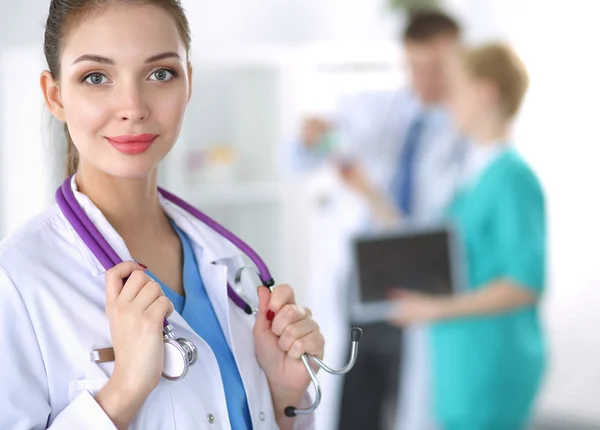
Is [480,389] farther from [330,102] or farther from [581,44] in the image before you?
[581,44]

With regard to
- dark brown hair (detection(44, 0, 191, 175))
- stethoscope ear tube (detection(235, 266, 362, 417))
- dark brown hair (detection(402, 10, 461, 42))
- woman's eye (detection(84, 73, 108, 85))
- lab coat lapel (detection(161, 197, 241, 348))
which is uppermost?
dark brown hair (detection(402, 10, 461, 42))

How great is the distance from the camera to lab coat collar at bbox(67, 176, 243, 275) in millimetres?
975

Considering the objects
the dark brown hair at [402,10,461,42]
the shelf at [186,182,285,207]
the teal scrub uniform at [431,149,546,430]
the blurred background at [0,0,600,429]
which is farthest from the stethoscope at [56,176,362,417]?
the dark brown hair at [402,10,461,42]

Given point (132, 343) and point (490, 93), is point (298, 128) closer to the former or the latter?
point (490, 93)

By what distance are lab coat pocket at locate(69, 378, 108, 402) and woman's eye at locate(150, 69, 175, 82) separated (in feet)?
1.18

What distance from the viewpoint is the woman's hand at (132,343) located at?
2.94ft

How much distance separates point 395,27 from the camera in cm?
458

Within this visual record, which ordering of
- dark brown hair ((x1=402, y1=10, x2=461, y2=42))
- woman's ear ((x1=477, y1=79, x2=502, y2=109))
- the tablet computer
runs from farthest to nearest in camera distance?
dark brown hair ((x1=402, y1=10, x2=461, y2=42)), the tablet computer, woman's ear ((x1=477, y1=79, x2=502, y2=109))

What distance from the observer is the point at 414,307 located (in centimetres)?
291

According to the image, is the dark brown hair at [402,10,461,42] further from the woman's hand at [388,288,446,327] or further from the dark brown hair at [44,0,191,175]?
the dark brown hair at [44,0,191,175]

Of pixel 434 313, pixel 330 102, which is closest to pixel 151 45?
pixel 434 313

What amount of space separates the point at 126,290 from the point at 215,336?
0.65 feet

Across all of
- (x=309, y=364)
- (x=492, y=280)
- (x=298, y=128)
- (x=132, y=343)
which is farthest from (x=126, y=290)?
(x=298, y=128)

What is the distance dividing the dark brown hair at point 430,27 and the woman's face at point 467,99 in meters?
0.58
